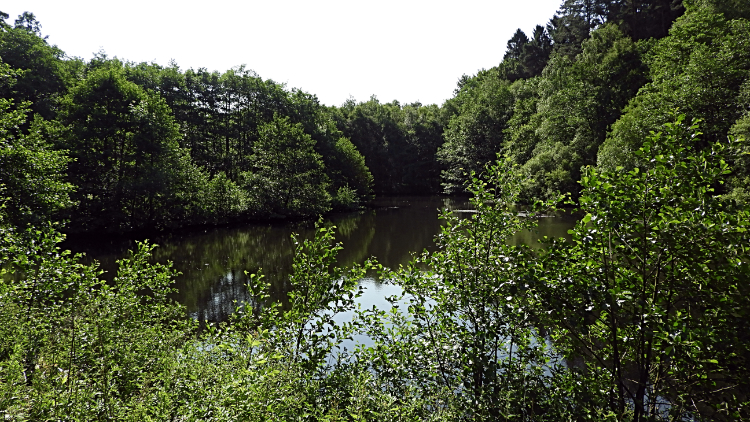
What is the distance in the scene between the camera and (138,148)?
A: 103ft

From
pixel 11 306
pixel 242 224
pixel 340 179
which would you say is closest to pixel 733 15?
pixel 340 179

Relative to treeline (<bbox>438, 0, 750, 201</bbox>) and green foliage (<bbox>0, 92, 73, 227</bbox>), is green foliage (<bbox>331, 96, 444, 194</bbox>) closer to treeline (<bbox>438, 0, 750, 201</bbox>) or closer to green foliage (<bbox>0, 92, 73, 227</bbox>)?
treeline (<bbox>438, 0, 750, 201</bbox>)

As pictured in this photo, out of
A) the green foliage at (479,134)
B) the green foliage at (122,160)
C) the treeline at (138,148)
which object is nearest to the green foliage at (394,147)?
the green foliage at (479,134)

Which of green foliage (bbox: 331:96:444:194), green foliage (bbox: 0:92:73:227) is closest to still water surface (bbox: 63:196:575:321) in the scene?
green foliage (bbox: 0:92:73:227)

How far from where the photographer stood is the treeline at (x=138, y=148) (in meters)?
17.5

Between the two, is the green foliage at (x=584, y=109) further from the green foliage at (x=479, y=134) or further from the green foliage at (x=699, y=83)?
the green foliage at (x=479, y=134)

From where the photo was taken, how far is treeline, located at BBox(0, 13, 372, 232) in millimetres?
17500

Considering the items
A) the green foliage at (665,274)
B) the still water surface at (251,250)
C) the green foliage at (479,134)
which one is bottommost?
the still water surface at (251,250)

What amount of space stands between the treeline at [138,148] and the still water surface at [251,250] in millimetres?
2998

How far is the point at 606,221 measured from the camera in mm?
4098

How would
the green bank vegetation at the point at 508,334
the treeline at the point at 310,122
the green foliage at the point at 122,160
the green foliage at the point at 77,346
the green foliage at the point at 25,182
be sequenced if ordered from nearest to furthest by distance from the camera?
1. the green bank vegetation at the point at 508,334
2. the green foliage at the point at 77,346
3. the green foliage at the point at 25,182
4. the treeline at the point at 310,122
5. the green foliage at the point at 122,160

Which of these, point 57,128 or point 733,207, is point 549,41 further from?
point 733,207

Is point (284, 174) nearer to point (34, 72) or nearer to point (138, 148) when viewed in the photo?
point (138, 148)

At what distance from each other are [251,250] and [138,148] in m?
13.3
